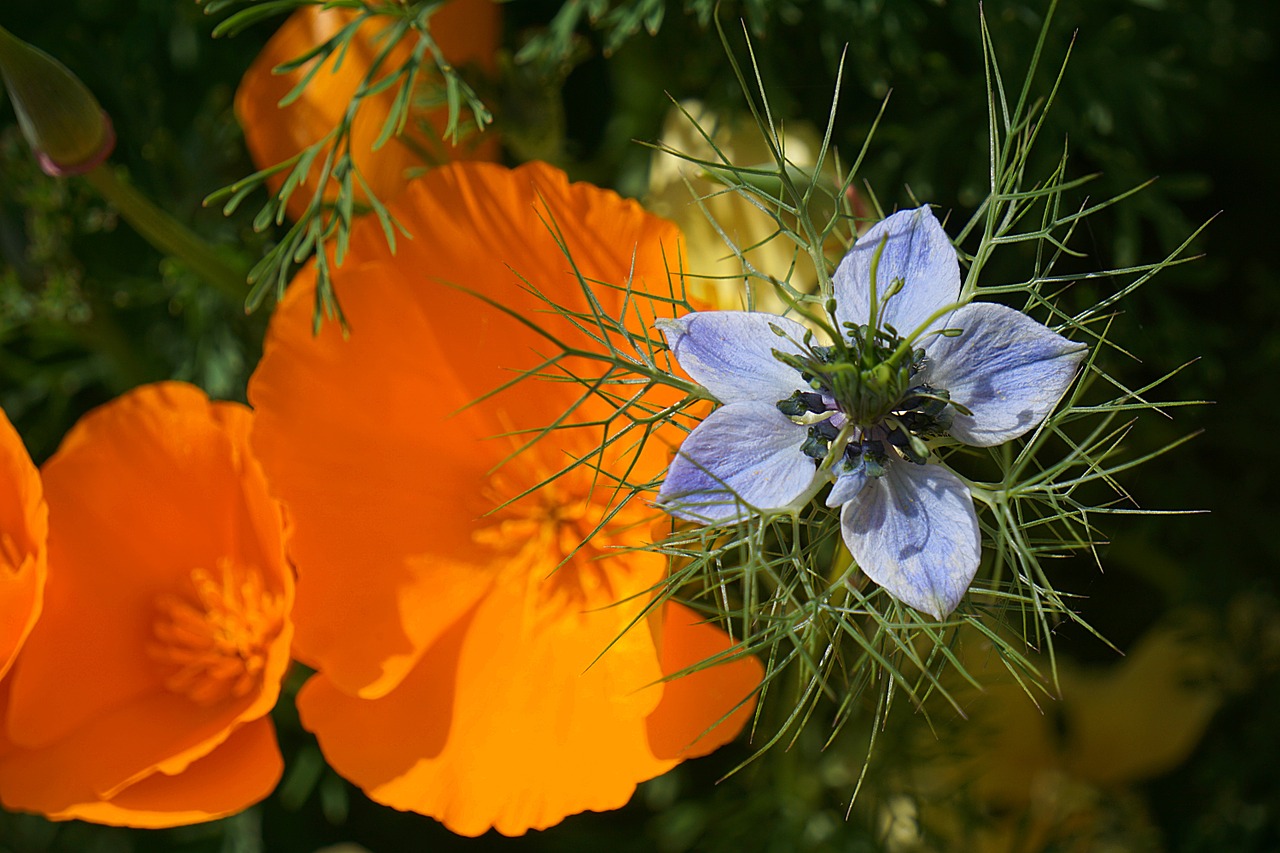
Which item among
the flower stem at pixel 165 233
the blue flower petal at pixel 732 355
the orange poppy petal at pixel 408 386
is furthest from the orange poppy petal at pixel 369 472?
the blue flower petal at pixel 732 355

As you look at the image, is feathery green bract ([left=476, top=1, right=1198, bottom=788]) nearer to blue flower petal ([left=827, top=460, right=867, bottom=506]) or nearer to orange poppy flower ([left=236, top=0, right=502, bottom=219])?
blue flower petal ([left=827, top=460, right=867, bottom=506])

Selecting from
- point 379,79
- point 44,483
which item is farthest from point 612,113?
point 44,483

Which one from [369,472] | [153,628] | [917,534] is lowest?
[153,628]

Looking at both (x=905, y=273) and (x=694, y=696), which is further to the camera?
(x=694, y=696)

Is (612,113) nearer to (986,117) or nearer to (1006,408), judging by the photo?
(986,117)

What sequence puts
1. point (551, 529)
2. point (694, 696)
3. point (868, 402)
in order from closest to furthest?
1. point (868, 402)
2. point (694, 696)
3. point (551, 529)

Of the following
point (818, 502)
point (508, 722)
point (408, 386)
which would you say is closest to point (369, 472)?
point (408, 386)

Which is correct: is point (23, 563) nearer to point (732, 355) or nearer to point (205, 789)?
point (205, 789)
